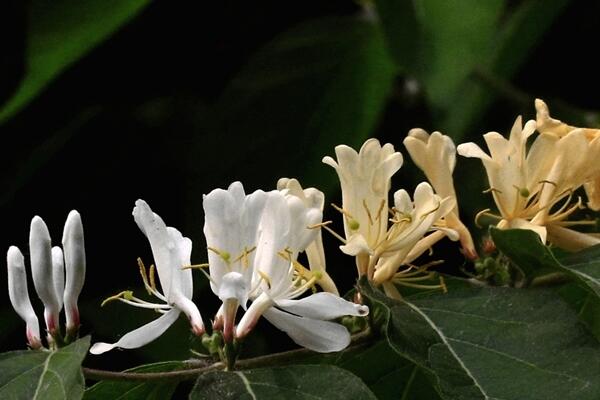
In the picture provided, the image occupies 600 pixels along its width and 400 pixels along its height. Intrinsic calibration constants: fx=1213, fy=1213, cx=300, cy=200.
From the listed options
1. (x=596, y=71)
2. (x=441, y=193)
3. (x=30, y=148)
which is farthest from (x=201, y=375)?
(x=596, y=71)

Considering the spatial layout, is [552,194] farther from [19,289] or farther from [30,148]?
[30,148]

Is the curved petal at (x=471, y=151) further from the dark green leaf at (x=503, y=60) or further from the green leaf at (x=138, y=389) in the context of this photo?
the dark green leaf at (x=503, y=60)

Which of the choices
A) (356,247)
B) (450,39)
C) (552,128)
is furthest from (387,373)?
(450,39)

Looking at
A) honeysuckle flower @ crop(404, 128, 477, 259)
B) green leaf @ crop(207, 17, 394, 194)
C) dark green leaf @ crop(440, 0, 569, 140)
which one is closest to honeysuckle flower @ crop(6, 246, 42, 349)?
honeysuckle flower @ crop(404, 128, 477, 259)

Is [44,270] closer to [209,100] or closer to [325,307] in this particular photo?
[325,307]

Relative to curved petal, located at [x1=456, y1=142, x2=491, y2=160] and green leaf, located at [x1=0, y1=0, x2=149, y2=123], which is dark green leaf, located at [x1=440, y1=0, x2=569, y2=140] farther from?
curved petal, located at [x1=456, y1=142, x2=491, y2=160]

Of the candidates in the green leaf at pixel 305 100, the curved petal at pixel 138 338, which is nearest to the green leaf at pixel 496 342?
the curved petal at pixel 138 338
